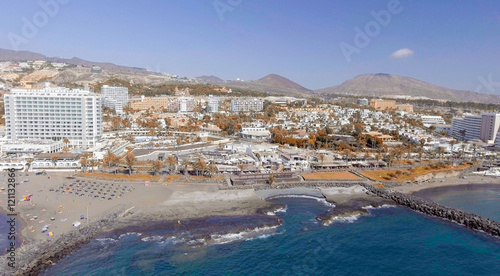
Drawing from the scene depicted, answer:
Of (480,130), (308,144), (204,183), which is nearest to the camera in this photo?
(204,183)

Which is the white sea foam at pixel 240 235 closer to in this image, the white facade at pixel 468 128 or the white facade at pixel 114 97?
the white facade at pixel 468 128

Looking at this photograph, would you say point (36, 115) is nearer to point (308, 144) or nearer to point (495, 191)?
point (308, 144)

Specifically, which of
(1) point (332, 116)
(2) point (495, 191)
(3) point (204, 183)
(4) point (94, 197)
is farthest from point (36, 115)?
(1) point (332, 116)

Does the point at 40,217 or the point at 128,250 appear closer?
the point at 128,250

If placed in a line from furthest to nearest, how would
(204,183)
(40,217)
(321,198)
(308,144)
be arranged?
(308,144), (204,183), (321,198), (40,217)

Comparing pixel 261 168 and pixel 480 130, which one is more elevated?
pixel 480 130

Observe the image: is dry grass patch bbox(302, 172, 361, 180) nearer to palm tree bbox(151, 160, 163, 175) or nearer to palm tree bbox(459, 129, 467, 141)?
palm tree bbox(151, 160, 163, 175)

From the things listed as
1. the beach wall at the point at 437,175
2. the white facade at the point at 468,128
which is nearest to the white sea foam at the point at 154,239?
the beach wall at the point at 437,175

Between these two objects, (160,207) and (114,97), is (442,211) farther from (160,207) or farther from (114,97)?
(114,97)
